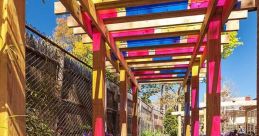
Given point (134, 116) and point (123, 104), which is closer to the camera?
point (123, 104)

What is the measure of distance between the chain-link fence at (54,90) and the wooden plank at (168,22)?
84 cm

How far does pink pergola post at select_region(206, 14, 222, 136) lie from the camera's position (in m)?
3.61

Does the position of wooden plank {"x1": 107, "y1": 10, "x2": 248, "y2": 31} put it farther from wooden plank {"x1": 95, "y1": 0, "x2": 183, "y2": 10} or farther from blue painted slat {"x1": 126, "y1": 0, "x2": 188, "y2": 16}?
wooden plank {"x1": 95, "y1": 0, "x2": 183, "y2": 10}

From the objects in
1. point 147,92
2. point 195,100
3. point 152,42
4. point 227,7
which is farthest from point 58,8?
point 147,92

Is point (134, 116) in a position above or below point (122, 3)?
below

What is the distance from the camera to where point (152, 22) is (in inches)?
183

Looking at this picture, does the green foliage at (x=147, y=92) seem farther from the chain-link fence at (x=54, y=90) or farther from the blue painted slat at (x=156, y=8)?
the blue painted slat at (x=156, y=8)

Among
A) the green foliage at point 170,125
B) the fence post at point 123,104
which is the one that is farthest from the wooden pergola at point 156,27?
the green foliage at point 170,125

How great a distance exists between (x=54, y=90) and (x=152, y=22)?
4.93ft

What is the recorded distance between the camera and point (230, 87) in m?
26.7

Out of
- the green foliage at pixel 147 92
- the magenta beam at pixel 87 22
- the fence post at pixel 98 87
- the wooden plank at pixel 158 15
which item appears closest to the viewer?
the magenta beam at pixel 87 22

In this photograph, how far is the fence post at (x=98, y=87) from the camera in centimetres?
418

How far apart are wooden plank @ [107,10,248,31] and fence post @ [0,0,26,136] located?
2988 mm

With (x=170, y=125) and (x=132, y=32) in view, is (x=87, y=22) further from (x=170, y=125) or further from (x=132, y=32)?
(x=170, y=125)
